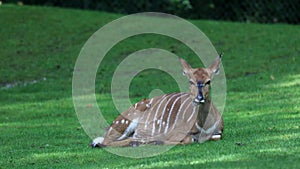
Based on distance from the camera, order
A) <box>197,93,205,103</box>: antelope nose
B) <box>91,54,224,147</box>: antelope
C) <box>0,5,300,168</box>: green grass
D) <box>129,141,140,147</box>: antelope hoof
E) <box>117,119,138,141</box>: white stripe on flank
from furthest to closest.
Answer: <box>117,119,138,141</box>: white stripe on flank, <box>129,141,140,147</box>: antelope hoof, <box>91,54,224,147</box>: antelope, <box>197,93,205,103</box>: antelope nose, <box>0,5,300,168</box>: green grass

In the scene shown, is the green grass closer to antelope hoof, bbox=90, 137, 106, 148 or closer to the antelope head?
antelope hoof, bbox=90, 137, 106, 148

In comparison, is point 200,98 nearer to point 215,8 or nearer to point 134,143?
point 134,143

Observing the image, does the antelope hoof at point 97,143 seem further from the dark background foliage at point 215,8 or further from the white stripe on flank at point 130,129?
the dark background foliage at point 215,8

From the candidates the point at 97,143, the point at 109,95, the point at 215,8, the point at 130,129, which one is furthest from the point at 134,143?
the point at 215,8

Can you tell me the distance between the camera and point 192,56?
17750 mm

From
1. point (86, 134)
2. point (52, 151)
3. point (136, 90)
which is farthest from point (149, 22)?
point (52, 151)

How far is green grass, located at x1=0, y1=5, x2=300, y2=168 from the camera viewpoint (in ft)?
26.0

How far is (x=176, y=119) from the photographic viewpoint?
8953mm

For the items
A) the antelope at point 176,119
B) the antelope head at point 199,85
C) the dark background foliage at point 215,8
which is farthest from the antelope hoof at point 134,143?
the dark background foliage at point 215,8

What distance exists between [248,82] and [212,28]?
5.63 metres

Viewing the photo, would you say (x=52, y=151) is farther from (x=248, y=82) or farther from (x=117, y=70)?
(x=117, y=70)

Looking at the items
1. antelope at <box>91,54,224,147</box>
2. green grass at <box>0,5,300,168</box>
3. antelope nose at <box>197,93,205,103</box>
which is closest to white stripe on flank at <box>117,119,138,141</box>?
antelope at <box>91,54,224,147</box>

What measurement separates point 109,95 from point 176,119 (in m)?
5.66

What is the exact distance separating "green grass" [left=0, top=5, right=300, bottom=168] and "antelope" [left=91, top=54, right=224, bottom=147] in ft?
0.88
